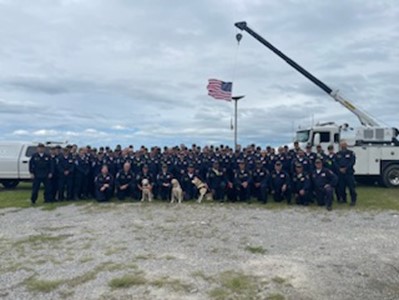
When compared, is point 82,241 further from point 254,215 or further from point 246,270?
point 254,215

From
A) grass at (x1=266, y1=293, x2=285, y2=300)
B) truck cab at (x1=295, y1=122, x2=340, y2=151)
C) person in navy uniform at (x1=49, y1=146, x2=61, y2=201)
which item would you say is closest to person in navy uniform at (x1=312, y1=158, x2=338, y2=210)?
truck cab at (x1=295, y1=122, x2=340, y2=151)

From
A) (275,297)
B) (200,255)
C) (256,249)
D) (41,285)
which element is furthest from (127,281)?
(256,249)

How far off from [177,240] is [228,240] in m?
0.99

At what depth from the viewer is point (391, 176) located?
17.9 m

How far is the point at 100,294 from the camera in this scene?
5.46 m

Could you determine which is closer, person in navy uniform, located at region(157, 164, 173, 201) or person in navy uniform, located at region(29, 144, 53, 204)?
person in navy uniform, located at region(29, 144, 53, 204)

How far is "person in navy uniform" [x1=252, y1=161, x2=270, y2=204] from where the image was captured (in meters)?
13.5

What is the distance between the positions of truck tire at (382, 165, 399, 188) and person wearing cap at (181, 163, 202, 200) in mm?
8576

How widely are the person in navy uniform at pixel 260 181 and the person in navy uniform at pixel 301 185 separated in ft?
2.89

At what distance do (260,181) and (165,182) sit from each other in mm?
3047

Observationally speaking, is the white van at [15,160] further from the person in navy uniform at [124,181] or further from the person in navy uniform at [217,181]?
the person in navy uniform at [217,181]

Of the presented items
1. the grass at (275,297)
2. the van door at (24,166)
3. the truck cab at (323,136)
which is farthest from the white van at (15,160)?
the grass at (275,297)

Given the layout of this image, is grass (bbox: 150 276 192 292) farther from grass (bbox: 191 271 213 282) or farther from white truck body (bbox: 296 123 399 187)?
white truck body (bbox: 296 123 399 187)

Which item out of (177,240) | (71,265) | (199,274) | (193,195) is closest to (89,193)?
(193,195)
